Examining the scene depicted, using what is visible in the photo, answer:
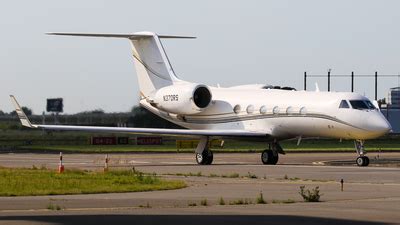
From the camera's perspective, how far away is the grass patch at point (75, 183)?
28141mm

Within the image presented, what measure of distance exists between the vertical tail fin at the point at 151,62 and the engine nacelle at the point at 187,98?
275 cm

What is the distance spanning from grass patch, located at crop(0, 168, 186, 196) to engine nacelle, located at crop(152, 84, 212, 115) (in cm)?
1525

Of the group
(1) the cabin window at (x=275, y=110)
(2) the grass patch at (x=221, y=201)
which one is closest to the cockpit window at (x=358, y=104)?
(1) the cabin window at (x=275, y=110)

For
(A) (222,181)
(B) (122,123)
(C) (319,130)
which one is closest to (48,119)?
(B) (122,123)

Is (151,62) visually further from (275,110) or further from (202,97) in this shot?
(275,110)

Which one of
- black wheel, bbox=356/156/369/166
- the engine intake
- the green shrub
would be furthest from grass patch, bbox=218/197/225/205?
the engine intake

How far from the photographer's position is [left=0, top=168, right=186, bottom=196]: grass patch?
28141 mm

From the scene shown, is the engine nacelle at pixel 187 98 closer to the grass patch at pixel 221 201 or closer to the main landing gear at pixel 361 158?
the main landing gear at pixel 361 158

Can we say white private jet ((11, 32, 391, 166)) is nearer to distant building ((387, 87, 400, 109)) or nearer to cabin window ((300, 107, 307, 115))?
cabin window ((300, 107, 307, 115))

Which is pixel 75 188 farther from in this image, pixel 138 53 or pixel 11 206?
pixel 138 53

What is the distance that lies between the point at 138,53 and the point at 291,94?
10408 millimetres

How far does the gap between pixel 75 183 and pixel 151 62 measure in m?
25.6

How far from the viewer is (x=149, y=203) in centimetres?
2394

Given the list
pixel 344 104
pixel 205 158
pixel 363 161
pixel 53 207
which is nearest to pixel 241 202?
pixel 53 207
